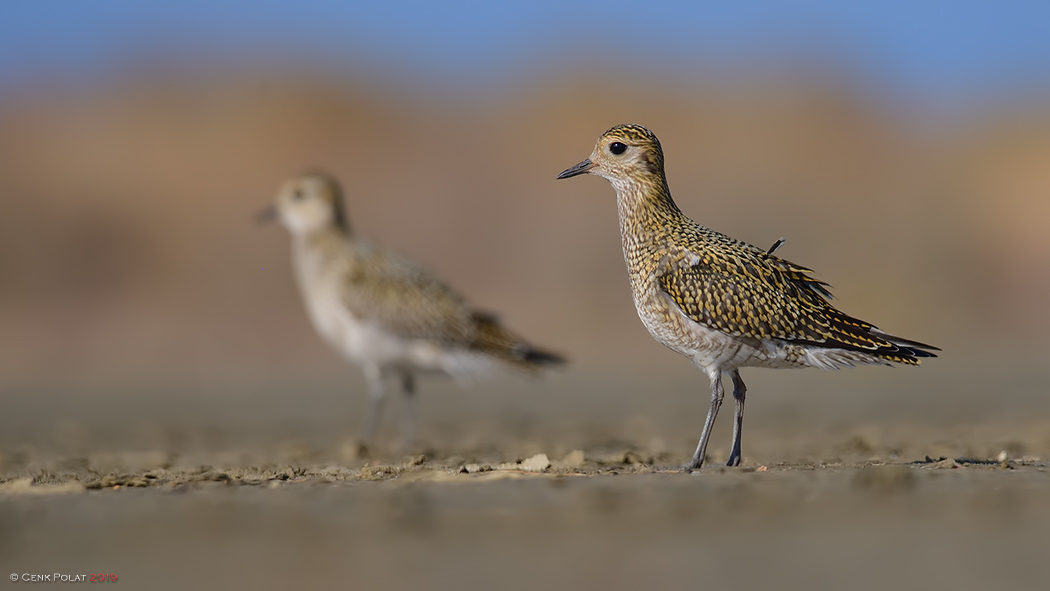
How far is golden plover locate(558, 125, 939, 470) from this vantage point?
7.24 m

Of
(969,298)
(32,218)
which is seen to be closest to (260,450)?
(969,298)

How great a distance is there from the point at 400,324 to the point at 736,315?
5.56 meters

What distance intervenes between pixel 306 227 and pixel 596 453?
5558 mm

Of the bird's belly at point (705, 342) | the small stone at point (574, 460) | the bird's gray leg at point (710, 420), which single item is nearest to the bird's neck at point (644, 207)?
the bird's belly at point (705, 342)

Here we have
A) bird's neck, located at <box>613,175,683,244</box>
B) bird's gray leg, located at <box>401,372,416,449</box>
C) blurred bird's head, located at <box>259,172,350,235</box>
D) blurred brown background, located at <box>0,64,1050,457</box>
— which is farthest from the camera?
blurred brown background, located at <box>0,64,1050,457</box>

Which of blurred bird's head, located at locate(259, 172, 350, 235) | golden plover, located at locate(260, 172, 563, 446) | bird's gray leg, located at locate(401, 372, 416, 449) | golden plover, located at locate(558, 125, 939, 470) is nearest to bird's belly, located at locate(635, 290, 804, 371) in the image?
golden plover, located at locate(558, 125, 939, 470)

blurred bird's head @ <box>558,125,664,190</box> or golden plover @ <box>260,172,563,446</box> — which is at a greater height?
blurred bird's head @ <box>558,125,664,190</box>

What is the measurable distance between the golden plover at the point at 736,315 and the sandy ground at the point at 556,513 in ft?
2.07

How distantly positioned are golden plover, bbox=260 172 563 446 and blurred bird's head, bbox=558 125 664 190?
13.7 feet

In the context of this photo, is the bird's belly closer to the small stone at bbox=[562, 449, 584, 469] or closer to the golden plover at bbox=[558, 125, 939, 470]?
the golden plover at bbox=[558, 125, 939, 470]

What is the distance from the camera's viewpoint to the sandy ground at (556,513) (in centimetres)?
467

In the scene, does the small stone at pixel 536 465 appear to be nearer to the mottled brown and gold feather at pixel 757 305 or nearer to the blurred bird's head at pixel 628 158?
the mottled brown and gold feather at pixel 757 305

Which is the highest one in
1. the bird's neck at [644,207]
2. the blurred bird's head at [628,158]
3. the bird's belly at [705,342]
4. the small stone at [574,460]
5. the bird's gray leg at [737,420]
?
the blurred bird's head at [628,158]

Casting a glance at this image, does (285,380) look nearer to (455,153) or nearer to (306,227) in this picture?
(306,227)
